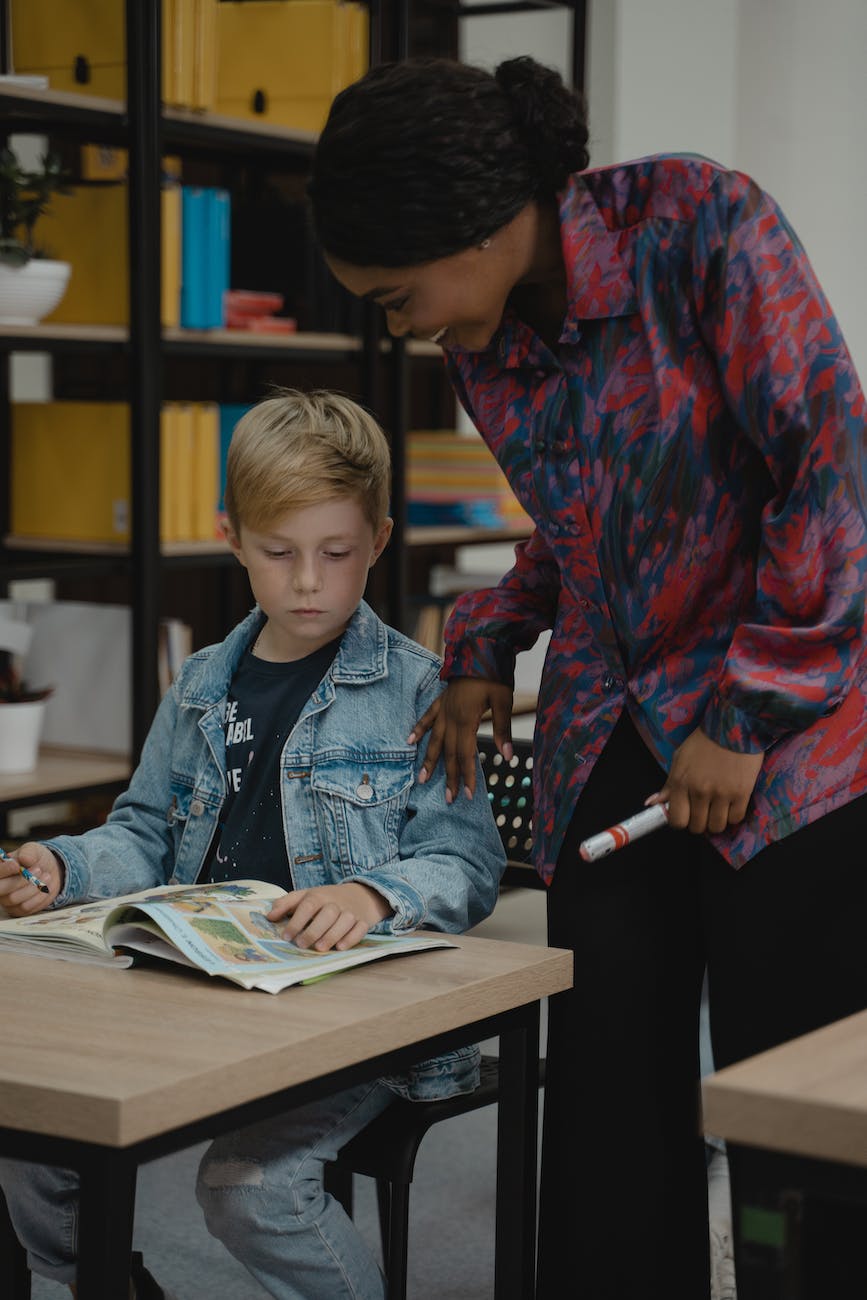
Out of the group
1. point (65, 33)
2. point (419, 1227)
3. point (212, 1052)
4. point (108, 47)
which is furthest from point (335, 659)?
point (65, 33)

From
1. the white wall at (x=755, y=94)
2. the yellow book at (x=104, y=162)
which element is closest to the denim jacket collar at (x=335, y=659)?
the yellow book at (x=104, y=162)

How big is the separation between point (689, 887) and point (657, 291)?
0.49 m

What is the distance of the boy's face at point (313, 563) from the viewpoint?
1.71 m

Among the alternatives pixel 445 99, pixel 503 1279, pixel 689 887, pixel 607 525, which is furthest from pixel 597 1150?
pixel 445 99

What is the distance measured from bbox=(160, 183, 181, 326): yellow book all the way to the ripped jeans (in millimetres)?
2147

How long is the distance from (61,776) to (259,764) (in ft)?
5.55

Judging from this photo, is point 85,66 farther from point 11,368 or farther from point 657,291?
point 657,291

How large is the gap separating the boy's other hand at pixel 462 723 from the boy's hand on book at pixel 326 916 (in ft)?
0.69

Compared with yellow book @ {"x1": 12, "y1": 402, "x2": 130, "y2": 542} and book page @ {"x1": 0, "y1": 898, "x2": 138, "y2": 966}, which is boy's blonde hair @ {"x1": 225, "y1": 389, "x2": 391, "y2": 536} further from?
yellow book @ {"x1": 12, "y1": 402, "x2": 130, "y2": 542}

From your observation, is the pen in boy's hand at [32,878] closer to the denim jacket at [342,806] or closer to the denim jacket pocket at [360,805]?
the denim jacket at [342,806]

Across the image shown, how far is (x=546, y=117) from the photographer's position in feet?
4.57

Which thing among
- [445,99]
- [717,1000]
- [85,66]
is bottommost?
[717,1000]

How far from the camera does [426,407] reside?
16.5 ft

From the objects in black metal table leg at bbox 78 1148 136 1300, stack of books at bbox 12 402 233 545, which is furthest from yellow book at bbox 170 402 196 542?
black metal table leg at bbox 78 1148 136 1300
